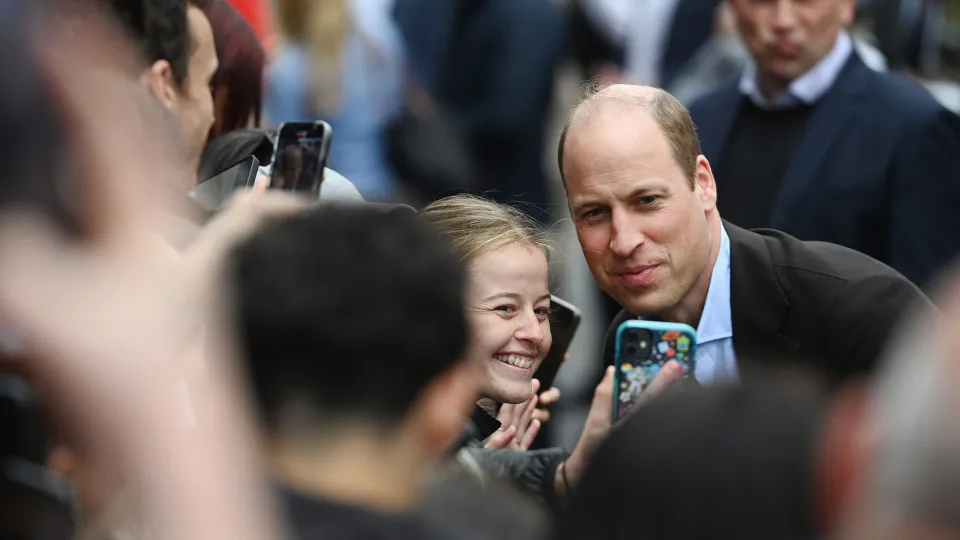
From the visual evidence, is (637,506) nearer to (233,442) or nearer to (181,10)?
(233,442)

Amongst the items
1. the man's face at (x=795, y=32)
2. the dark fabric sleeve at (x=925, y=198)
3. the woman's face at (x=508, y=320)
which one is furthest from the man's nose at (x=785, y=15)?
the woman's face at (x=508, y=320)

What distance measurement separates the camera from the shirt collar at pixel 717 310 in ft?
12.6

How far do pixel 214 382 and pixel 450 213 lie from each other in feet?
6.25

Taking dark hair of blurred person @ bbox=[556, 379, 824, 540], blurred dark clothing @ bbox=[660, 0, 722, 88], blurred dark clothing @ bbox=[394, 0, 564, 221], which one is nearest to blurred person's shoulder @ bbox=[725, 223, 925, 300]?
dark hair of blurred person @ bbox=[556, 379, 824, 540]

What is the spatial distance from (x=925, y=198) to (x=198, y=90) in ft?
7.54

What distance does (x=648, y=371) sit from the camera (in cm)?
342

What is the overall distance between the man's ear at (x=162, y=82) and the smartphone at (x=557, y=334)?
1.04 metres

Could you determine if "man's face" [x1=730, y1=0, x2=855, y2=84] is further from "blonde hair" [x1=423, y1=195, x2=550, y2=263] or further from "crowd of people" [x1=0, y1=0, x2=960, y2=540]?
"blonde hair" [x1=423, y1=195, x2=550, y2=263]

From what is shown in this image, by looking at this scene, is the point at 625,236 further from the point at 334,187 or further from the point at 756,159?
the point at 756,159

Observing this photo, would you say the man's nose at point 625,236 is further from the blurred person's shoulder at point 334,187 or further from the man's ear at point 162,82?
the man's ear at point 162,82

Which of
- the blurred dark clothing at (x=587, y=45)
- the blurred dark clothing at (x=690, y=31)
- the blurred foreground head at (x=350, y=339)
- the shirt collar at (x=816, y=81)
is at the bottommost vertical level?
the blurred dark clothing at (x=587, y=45)

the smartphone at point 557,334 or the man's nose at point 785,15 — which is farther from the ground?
the man's nose at point 785,15

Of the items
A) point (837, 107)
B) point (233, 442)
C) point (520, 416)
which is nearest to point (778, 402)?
point (233, 442)

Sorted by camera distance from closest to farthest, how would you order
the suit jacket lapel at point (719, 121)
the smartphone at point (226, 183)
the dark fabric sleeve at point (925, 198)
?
the smartphone at point (226, 183) < the dark fabric sleeve at point (925, 198) < the suit jacket lapel at point (719, 121)
